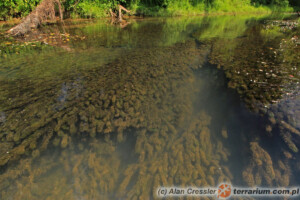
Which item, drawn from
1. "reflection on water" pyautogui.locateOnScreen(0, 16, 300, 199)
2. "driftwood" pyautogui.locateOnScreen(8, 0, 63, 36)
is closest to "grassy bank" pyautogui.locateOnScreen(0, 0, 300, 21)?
"driftwood" pyautogui.locateOnScreen(8, 0, 63, 36)

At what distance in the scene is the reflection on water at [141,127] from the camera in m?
3.17

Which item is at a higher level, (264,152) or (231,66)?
(231,66)

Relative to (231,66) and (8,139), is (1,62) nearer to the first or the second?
(8,139)

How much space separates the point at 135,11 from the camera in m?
25.7

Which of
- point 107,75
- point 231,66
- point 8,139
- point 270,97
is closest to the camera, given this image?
point 8,139

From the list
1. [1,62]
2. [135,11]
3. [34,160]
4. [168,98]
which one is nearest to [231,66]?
[168,98]

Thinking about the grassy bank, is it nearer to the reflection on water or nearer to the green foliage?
the green foliage

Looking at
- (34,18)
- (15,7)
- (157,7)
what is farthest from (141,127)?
(157,7)

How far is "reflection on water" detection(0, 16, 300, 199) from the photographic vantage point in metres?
3.17

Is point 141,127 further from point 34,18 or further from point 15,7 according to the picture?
point 15,7

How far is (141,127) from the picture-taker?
441cm

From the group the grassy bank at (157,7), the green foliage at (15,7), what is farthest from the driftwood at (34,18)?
the grassy bank at (157,7)

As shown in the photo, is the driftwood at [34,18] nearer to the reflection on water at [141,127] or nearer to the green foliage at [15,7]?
the green foliage at [15,7]

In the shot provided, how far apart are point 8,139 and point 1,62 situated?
638cm
